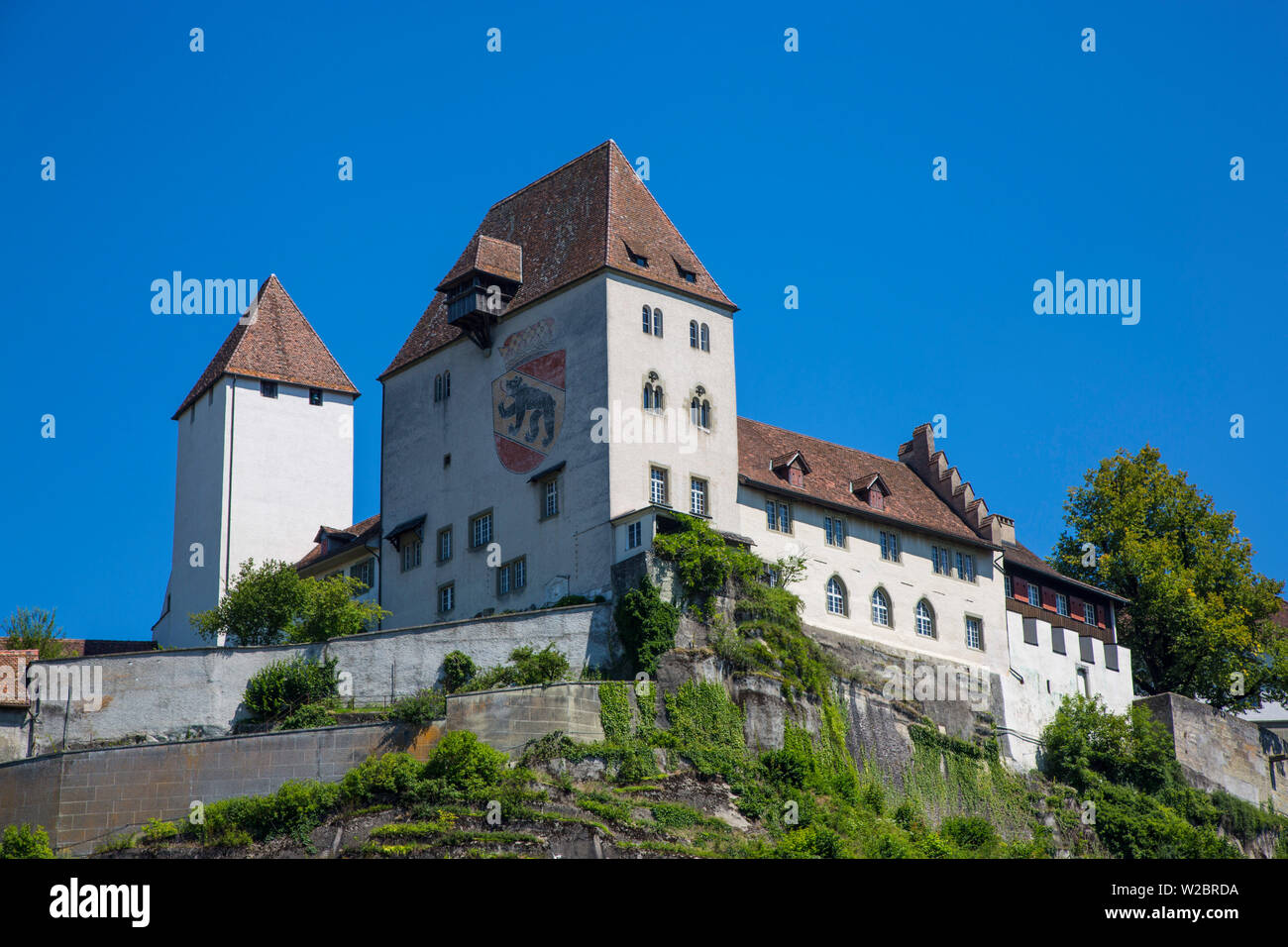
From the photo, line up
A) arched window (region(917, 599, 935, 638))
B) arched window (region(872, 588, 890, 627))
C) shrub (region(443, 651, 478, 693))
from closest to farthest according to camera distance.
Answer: shrub (region(443, 651, 478, 693))
arched window (region(872, 588, 890, 627))
arched window (region(917, 599, 935, 638))

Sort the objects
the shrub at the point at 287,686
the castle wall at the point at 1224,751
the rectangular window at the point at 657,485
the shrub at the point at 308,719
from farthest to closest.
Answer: the castle wall at the point at 1224,751
the rectangular window at the point at 657,485
the shrub at the point at 287,686
the shrub at the point at 308,719

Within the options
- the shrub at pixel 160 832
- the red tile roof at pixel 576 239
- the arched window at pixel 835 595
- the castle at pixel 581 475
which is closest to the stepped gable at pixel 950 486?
the castle at pixel 581 475

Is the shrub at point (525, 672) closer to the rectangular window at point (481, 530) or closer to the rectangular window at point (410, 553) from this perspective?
the rectangular window at point (481, 530)

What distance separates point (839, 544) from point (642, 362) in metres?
10.1

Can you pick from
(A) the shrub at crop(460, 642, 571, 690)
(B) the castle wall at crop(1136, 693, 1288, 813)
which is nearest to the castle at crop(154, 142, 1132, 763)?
(B) the castle wall at crop(1136, 693, 1288, 813)

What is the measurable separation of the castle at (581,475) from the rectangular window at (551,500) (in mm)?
229

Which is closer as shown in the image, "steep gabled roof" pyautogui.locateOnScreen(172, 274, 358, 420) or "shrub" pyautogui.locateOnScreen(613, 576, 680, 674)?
"shrub" pyautogui.locateOnScreen(613, 576, 680, 674)

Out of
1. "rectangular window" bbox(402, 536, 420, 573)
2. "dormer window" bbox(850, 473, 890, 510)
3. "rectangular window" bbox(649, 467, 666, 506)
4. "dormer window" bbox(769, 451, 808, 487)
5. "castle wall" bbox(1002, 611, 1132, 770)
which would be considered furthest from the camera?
"dormer window" bbox(850, 473, 890, 510)

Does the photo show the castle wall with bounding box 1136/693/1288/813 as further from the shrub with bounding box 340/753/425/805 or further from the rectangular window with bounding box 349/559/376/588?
the shrub with bounding box 340/753/425/805

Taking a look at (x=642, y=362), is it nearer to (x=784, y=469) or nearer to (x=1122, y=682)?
(x=784, y=469)

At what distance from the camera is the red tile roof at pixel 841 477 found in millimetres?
65562

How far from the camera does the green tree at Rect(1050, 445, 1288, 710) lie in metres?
76.2

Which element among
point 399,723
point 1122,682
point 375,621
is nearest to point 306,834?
point 399,723

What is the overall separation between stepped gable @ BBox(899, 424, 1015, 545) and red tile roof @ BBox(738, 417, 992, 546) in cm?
38
